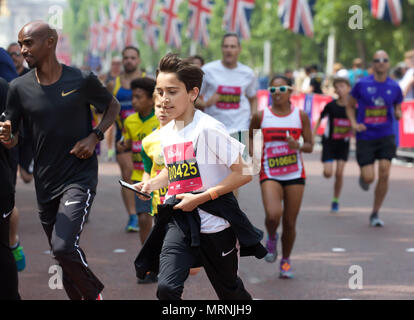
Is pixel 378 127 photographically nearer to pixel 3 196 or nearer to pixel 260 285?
pixel 260 285

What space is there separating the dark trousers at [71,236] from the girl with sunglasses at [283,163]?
7.06 ft

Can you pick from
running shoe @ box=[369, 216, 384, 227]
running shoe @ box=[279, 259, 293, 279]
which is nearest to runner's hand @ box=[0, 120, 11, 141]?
running shoe @ box=[279, 259, 293, 279]

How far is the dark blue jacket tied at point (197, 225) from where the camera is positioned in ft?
14.2

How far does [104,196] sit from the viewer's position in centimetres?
1226

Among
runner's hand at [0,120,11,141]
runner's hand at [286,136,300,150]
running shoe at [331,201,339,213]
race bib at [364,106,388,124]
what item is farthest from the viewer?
running shoe at [331,201,339,213]

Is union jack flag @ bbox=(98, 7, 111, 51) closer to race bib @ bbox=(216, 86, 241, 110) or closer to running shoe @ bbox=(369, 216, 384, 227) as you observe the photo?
running shoe @ bbox=(369, 216, 384, 227)

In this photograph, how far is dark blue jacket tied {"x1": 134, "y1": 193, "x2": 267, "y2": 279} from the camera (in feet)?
14.2

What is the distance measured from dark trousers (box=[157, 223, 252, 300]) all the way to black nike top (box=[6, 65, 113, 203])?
1034mm

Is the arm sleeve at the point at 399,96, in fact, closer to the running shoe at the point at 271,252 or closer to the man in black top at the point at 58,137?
the running shoe at the point at 271,252

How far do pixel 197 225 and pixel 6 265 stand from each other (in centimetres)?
130

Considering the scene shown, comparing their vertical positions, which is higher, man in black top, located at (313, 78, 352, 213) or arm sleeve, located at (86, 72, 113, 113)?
arm sleeve, located at (86, 72, 113, 113)

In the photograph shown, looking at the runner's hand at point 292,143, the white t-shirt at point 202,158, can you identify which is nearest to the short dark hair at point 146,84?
the runner's hand at point 292,143

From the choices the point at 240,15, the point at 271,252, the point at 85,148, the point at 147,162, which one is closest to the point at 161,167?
the point at 147,162
